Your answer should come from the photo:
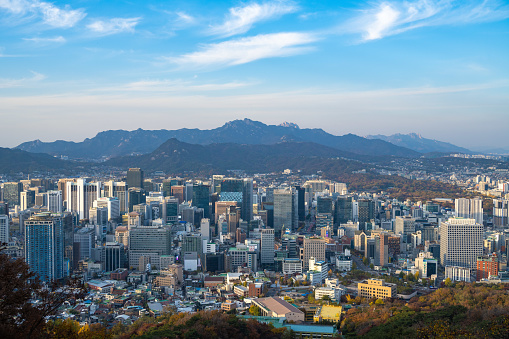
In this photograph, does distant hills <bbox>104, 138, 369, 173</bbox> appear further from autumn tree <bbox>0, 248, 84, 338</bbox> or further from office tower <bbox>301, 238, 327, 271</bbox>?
autumn tree <bbox>0, 248, 84, 338</bbox>

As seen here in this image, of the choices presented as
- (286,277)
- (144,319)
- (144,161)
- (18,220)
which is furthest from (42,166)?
(144,319)

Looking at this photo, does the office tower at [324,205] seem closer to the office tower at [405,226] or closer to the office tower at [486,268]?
the office tower at [405,226]

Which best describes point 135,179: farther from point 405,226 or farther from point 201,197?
point 405,226

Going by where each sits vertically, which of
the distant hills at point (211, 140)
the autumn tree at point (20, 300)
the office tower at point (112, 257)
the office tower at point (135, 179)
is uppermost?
the distant hills at point (211, 140)

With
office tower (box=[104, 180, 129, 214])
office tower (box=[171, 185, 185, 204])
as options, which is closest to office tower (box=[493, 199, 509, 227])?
office tower (box=[171, 185, 185, 204])

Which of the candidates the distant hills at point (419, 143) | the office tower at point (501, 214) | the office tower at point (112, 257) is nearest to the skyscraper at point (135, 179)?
the office tower at point (112, 257)

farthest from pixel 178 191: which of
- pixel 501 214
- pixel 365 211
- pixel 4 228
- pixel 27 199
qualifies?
pixel 501 214
